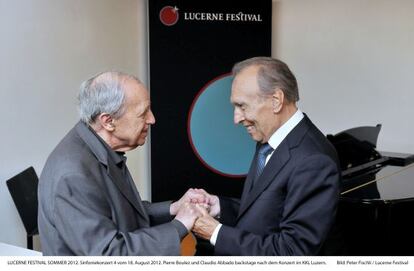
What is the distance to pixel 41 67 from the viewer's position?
3.49 meters

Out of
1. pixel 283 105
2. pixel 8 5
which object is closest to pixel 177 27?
pixel 8 5

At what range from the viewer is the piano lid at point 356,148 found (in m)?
3.85

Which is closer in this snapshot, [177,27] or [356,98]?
[177,27]

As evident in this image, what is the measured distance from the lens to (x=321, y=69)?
4.95 m

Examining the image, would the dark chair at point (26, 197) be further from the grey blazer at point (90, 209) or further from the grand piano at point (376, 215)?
the grand piano at point (376, 215)

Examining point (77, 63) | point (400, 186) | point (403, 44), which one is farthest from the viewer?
point (403, 44)

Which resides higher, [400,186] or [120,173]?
[120,173]

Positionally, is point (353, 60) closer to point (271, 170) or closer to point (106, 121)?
point (271, 170)

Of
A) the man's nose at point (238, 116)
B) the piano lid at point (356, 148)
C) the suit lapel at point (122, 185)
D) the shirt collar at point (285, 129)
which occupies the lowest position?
the piano lid at point (356, 148)

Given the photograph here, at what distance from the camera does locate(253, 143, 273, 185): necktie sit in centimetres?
199

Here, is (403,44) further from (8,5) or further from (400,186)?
(8,5)

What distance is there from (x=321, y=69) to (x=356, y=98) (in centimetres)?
43

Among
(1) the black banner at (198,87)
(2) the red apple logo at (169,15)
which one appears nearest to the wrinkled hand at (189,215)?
(1) the black banner at (198,87)

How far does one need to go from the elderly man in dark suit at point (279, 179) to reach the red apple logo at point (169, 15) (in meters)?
2.37
